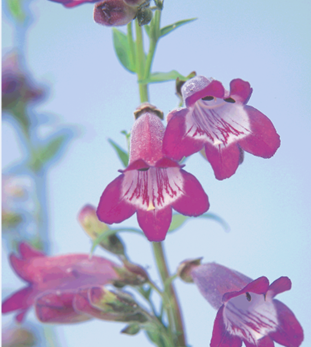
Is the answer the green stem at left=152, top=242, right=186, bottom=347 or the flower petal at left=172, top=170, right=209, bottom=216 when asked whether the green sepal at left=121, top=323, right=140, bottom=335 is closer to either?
the green stem at left=152, top=242, right=186, bottom=347

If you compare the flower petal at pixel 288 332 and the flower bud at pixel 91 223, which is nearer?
the flower petal at pixel 288 332

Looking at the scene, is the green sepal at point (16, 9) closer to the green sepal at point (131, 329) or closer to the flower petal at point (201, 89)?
the flower petal at point (201, 89)

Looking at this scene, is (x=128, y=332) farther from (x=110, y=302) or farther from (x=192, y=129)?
(x=192, y=129)

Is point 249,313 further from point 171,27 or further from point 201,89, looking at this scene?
point 171,27

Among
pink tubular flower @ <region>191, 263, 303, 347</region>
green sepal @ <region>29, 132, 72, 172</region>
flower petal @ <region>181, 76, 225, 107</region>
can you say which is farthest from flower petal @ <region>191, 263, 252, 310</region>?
green sepal @ <region>29, 132, 72, 172</region>

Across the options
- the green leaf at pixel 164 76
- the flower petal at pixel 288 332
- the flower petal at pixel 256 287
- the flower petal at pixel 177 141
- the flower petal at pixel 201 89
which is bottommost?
the flower petal at pixel 288 332

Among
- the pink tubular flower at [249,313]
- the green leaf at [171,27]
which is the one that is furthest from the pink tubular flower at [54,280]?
the green leaf at [171,27]
